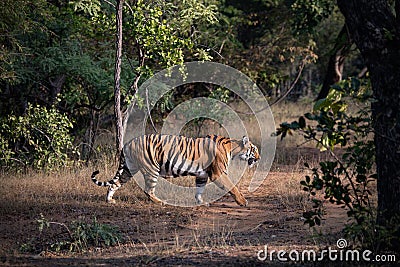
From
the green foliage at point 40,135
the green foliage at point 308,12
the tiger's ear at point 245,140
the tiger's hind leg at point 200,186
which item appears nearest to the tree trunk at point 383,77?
the tiger's hind leg at point 200,186

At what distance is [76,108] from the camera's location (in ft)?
46.2

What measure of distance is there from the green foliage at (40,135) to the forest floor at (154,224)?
0.55 meters

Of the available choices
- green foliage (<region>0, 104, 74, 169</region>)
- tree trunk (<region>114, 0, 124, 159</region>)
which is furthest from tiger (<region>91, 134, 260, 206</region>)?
green foliage (<region>0, 104, 74, 169</region>)

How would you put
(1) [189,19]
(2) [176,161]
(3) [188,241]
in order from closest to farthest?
1. (3) [188,241]
2. (2) [176,161]
3. (1) [189,19]

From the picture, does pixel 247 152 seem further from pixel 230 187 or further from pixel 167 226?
pixel 167 226

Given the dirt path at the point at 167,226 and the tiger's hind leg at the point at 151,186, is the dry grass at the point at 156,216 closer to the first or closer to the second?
the dirt path at the point at 167,226

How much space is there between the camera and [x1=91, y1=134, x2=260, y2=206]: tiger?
32.8ft

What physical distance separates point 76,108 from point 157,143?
14.3ft

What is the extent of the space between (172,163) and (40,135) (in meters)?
3.41

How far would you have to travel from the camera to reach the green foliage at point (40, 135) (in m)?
12.0

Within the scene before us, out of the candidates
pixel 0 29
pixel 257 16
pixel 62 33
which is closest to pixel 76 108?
pixel 62 33

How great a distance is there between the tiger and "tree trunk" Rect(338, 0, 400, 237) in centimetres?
396

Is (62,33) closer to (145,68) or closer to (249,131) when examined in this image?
(145,68)

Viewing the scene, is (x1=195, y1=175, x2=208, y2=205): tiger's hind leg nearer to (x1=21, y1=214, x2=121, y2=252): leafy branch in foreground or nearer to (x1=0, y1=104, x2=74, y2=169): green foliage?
(x1=21, y1=214, x2=121, y2=252): leafy branch in foreground
